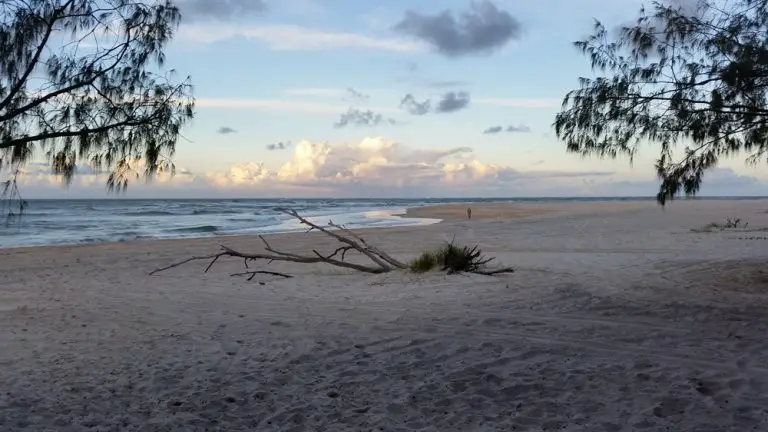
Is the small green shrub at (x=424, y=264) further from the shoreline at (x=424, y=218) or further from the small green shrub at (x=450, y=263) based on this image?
the shoreline at (x=424, y=218)

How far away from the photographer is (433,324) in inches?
287

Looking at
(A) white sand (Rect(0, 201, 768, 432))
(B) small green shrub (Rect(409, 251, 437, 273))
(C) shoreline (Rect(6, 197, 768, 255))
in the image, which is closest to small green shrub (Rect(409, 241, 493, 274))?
(B) small green shrub (Rect(409, 251, 437, 273))

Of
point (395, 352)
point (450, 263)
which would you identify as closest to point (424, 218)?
point (450, 263)

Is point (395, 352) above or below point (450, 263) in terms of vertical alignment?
below

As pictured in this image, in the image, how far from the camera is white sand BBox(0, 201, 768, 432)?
464 cm

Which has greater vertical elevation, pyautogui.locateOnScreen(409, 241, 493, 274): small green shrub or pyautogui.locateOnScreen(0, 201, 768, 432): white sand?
pyautogui.locateOnScreen(409, 241, 493, 274): small green shrub

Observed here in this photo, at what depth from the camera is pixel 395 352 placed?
6203mm

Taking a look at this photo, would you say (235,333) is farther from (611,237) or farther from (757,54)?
(611,237)

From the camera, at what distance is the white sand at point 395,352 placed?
464 centimetres

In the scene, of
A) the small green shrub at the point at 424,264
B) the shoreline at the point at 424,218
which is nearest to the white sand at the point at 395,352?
the small green shrub at the point at 424,264

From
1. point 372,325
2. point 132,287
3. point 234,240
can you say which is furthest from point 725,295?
point 234,240

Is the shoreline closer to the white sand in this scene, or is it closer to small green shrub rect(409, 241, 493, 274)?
the white sand

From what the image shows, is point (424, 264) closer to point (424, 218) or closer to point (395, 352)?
point (395, 352)

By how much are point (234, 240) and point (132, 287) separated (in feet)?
36.1
